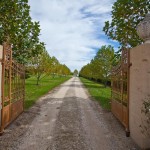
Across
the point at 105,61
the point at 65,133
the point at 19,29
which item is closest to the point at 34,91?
the point at 19,29

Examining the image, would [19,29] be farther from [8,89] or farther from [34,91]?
[34,91]

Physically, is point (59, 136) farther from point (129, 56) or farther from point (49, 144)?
point (129, 56)

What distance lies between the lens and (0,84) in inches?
321

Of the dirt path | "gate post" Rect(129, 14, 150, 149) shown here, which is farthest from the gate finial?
the dirt path

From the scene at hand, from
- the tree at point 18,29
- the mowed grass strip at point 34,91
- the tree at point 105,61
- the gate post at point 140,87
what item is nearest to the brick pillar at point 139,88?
the gate post at point 140,87

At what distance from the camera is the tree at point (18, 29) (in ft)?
38.2

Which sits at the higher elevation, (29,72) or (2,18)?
(2,18)

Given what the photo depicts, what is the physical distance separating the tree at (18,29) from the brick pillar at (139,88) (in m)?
6.23

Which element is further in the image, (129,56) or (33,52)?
(33,52)

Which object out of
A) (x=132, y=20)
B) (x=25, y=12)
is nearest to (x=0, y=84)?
(x=25, y=12)

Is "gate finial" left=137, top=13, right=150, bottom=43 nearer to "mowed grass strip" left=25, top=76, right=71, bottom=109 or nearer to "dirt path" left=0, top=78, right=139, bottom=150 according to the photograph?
"dirt path" left=0, top=78, right=139, bottom=150

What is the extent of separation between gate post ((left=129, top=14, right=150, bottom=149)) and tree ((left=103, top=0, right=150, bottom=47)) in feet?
18.1

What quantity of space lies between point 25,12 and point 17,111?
482 centimetres

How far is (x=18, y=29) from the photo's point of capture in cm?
1177
